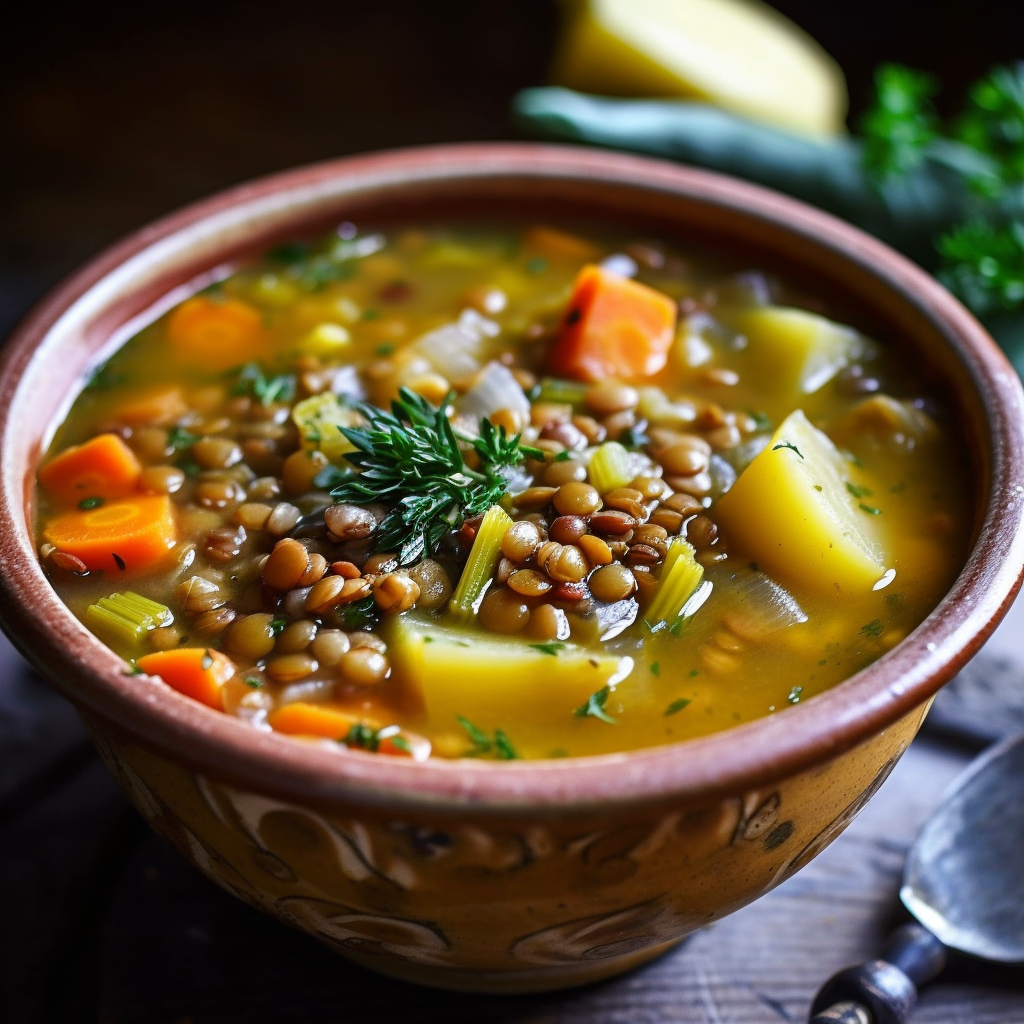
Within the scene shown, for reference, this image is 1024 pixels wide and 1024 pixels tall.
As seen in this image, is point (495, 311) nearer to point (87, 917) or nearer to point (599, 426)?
point (599, 426)

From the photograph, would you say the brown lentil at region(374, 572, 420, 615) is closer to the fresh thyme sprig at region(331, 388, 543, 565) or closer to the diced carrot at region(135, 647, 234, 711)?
the fresh thyme sprig at region(331, 388, 543, 565)

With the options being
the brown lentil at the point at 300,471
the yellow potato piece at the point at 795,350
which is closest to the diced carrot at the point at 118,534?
the brown lentil at the point at 300,471

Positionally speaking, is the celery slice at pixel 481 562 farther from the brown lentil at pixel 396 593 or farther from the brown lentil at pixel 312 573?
the brown lentil at pixel 312 573

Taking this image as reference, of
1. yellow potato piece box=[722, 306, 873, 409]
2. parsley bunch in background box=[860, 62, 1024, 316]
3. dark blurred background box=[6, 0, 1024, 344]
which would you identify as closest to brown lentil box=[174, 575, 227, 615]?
yellow potato piece box=[722, 306, 873, 409]

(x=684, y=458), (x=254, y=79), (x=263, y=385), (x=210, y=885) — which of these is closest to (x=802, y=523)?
(x=684, y=458)

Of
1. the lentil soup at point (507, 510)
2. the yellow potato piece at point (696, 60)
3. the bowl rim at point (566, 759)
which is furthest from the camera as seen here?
the yellow potato piece at point (696, 60)

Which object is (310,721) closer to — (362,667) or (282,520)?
(362,667)
